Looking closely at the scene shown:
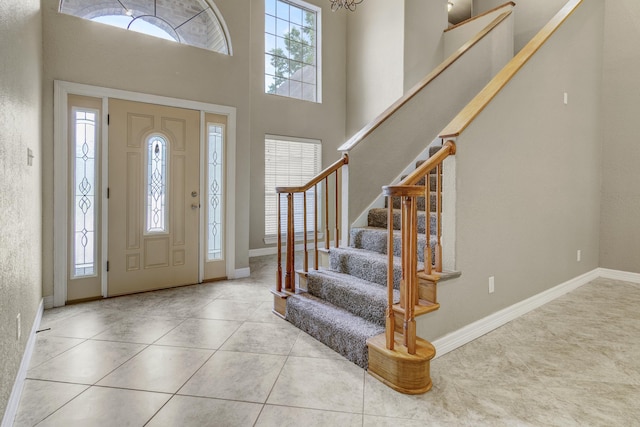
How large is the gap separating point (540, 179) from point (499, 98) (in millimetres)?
977

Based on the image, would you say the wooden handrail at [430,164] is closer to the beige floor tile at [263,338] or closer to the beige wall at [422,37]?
the beige floor tile at [263,338]

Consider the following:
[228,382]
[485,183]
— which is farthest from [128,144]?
[485,183]

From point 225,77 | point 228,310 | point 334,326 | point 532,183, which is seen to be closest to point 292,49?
point 225,77

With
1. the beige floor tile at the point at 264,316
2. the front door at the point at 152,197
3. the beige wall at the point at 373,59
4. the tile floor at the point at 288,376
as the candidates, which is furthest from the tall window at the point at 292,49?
the tile floor at the point at 288,376

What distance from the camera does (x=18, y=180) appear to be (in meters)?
1.97

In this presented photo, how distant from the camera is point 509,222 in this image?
2.73 meters

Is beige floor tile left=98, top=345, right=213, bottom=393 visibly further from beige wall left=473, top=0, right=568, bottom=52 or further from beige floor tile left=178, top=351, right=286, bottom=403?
beige wall left=473, top=0, right=568, bottom=52

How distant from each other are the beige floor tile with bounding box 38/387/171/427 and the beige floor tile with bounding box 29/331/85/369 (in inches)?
24.4

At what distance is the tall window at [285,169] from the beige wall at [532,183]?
11.4ft

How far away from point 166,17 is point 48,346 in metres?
3.41

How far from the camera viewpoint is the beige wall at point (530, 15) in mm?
4777

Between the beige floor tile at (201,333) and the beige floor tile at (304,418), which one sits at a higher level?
the beige floor tile at (201,333)

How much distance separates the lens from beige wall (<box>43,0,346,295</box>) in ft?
10.3

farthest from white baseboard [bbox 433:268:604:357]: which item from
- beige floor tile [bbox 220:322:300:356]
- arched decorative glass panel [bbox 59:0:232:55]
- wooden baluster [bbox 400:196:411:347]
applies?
arched decorative glass panel [bbox 59:0:232:55]
